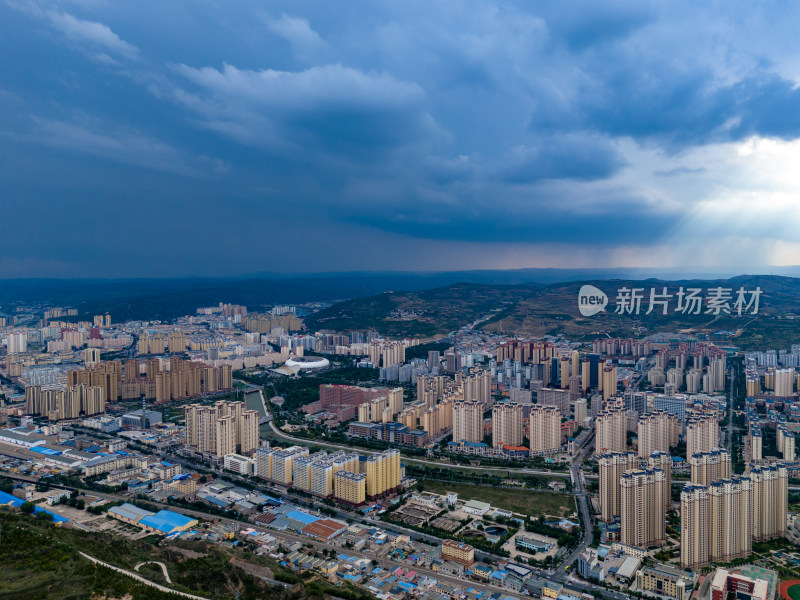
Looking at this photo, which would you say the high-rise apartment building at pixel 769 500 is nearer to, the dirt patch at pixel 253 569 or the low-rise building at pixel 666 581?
the low-rise building at pixel 666 581

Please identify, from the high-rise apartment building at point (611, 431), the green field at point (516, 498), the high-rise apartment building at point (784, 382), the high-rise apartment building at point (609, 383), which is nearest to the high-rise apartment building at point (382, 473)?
the green field at point (516, 498)

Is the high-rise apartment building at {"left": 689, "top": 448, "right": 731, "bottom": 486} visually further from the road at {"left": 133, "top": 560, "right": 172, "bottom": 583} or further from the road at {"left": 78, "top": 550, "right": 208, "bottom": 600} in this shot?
the road at {"left": 133, "top": 560, "right": 172, "bottom": 583}

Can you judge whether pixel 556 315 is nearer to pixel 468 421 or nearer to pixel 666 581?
pixel 468 421

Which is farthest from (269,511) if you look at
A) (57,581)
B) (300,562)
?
(57,581)

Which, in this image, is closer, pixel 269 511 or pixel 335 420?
pixel 269 511

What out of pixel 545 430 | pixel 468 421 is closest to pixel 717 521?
pixel 545 430

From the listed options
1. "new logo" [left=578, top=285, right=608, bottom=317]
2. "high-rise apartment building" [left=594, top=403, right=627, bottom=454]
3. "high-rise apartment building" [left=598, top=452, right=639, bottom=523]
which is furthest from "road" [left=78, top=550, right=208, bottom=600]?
"new logo" [left=578, top=285, right=608, bottom=317]

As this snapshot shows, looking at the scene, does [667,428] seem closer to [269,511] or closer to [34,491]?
[269,511]
